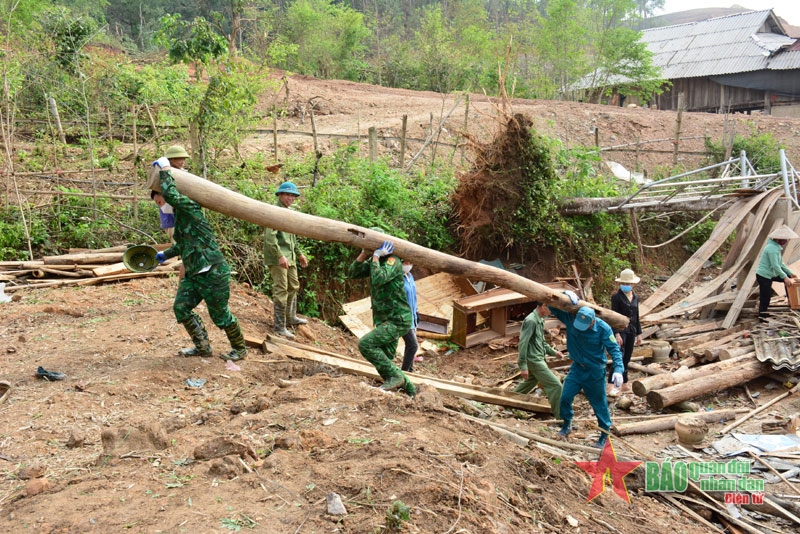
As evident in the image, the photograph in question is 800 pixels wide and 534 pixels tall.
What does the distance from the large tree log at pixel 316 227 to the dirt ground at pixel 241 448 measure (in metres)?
1.33

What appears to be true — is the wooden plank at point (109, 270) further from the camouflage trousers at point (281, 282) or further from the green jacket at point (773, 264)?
the green jacket at point (773, 264)

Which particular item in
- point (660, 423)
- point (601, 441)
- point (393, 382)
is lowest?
point (660, 423)

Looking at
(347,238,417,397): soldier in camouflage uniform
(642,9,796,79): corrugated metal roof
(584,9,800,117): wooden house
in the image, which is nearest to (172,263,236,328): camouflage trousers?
(347,238,417,397): soldier in camouflage uniform

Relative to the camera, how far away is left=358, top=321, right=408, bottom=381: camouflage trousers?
19.7 ft

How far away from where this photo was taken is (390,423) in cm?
484

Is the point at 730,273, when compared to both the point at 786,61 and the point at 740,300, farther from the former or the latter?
the point at 786,61

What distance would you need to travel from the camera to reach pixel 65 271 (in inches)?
344

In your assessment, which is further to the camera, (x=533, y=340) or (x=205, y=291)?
(x=533, y=340)

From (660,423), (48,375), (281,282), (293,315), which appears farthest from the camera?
(293,315)

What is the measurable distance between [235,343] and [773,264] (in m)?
8.38

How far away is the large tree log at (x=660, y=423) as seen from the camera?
711 centimetres

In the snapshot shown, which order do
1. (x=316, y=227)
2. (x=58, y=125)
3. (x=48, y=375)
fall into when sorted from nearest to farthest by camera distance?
(x=316, y=227), (x=48, y=375), (x=58, y=125)

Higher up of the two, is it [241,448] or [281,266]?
[281,266]

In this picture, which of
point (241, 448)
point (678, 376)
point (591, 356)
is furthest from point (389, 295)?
point (678, 376)
